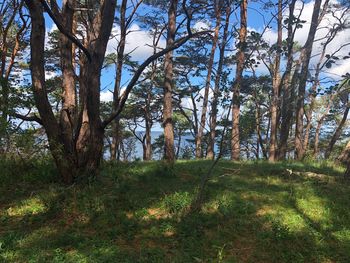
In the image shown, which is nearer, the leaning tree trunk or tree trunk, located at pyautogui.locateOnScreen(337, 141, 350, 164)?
the leaning tree trunk

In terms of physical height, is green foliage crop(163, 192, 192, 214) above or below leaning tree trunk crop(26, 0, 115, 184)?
below

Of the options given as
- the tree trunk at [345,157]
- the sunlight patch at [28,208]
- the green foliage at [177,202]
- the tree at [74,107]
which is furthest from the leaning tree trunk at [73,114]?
the tree trunk at [345,157]

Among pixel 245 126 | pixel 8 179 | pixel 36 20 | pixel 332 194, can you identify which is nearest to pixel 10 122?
pixel 8 179

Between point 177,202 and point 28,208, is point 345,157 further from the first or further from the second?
point 28,208

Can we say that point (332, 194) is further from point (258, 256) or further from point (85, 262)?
point (85, 262)

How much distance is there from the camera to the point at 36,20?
7473 millimetres

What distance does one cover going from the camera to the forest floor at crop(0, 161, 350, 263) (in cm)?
526

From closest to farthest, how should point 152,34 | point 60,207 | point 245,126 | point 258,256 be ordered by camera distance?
point 258,256 < point 60,207 < point 245,126 < point 152,34

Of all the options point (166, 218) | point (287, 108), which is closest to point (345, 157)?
point (287, 108)

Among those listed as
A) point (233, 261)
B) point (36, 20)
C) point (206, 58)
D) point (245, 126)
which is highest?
point (206, 58)

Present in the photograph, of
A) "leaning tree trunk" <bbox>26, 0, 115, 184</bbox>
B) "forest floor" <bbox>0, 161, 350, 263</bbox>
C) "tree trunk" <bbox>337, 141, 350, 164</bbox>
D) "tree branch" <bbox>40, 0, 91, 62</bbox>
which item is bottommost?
"forest floor" <bbox>0, 161, 350, 263</bbox>

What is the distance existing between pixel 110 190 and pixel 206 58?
19768mm

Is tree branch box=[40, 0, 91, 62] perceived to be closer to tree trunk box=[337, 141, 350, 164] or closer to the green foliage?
the green foliage

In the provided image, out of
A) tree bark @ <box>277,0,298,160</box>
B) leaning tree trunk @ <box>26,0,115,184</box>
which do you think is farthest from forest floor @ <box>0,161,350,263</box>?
tree bark @ <box>277,0,298,160</box>
